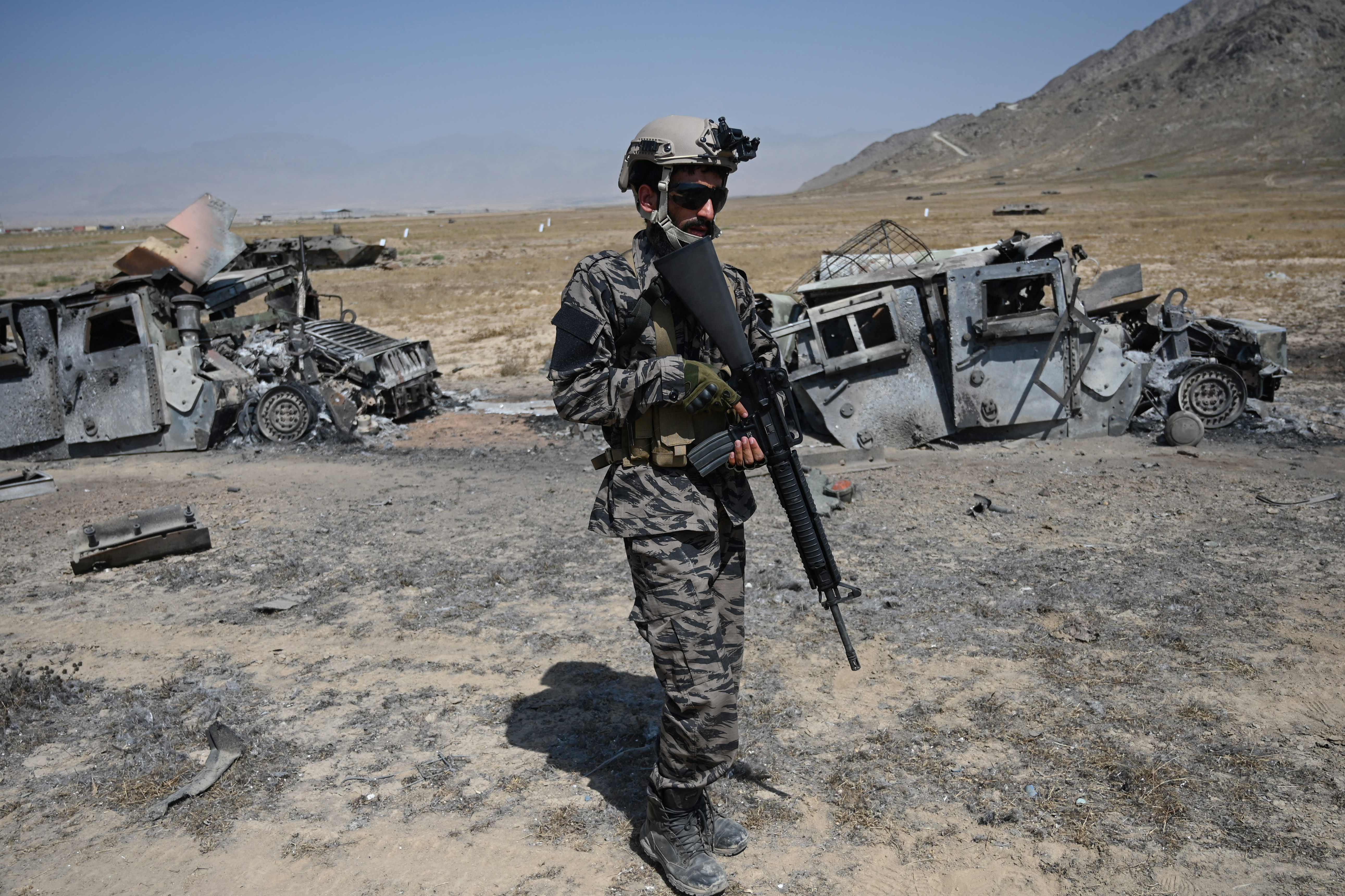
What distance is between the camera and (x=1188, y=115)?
95.4 meters

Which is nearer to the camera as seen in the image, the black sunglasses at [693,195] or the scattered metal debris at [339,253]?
the black sunglasses at [693,195]

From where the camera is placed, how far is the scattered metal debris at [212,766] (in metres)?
3.63

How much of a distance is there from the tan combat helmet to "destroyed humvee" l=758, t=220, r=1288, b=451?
17.2 feet

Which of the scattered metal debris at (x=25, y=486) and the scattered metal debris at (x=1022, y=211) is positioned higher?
the scattered metal debris at (x=1022, y=211)

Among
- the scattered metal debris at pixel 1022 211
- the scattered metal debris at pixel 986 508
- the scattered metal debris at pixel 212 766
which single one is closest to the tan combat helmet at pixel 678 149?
the scattered metal debris at pixel 212 766

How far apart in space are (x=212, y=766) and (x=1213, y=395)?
29.0 ft

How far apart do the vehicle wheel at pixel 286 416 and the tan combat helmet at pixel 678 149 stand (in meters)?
7.98

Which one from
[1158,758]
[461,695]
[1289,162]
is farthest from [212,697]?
[1289,162]

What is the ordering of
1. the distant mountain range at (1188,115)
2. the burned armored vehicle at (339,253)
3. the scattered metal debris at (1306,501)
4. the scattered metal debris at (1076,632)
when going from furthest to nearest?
the distant mountain range at (1188,115) < the burned armored vehicle at (339,253) < the scattered metal debris at (1306,501) < the scattered metal debris at (1076,632)

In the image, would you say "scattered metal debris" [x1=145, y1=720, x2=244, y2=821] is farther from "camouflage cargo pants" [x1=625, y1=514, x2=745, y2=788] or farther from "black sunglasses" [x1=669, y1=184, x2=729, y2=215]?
"black sunglasses" [x1=669, y1=184, x2=729, y2=215]

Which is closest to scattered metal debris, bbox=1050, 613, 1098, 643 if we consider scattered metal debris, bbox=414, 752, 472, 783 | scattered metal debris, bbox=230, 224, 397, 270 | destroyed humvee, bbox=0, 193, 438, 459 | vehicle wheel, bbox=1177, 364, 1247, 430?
scattered metal debris, bbox=414, 752, 472, 783

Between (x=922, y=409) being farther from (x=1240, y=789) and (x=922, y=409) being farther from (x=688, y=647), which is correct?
(x=688, y=647)

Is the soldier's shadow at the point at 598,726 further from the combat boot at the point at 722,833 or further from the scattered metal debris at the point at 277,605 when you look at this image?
the scattered metal debris at the point at 277,605

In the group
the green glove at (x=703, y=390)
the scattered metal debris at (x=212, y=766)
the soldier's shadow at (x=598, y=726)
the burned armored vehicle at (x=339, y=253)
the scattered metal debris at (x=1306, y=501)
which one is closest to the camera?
the green glove at (x=703, y=390)
